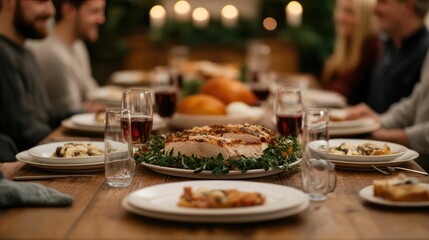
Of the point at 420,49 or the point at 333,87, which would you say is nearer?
the point at 420,49

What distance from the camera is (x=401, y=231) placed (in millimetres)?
1547

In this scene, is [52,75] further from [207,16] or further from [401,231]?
[207,16]

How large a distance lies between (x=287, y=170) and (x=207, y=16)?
266 inches

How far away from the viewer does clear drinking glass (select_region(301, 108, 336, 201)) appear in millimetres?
1780

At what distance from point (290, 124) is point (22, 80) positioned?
1.82 m

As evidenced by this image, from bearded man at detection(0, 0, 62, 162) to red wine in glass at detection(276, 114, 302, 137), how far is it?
4.23 ft

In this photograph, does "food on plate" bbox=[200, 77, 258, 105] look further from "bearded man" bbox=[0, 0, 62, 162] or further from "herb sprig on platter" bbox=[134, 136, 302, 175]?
"herb sprig on platter" bbox=[134, 136, 302, 175]

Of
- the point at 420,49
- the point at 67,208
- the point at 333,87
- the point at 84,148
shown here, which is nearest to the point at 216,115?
the point at 84,148

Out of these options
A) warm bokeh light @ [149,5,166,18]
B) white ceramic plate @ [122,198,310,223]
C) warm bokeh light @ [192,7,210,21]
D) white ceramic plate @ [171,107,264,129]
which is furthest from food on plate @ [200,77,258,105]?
warm bokeh light @ [192,7,210,21]

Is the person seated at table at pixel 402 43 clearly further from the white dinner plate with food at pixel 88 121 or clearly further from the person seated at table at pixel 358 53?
the white dinner plate with food at pixel 88 121

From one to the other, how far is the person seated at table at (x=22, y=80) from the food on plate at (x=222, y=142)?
1570mm

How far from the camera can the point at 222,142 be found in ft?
6.53

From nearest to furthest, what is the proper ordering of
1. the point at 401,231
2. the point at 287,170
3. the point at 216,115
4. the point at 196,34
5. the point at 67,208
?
the point at 401,231
the point at 67,208
the point at 287,170
the point at 216,115
the point at 196,34

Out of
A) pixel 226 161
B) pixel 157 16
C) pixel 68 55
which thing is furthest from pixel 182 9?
pixel 226 161
